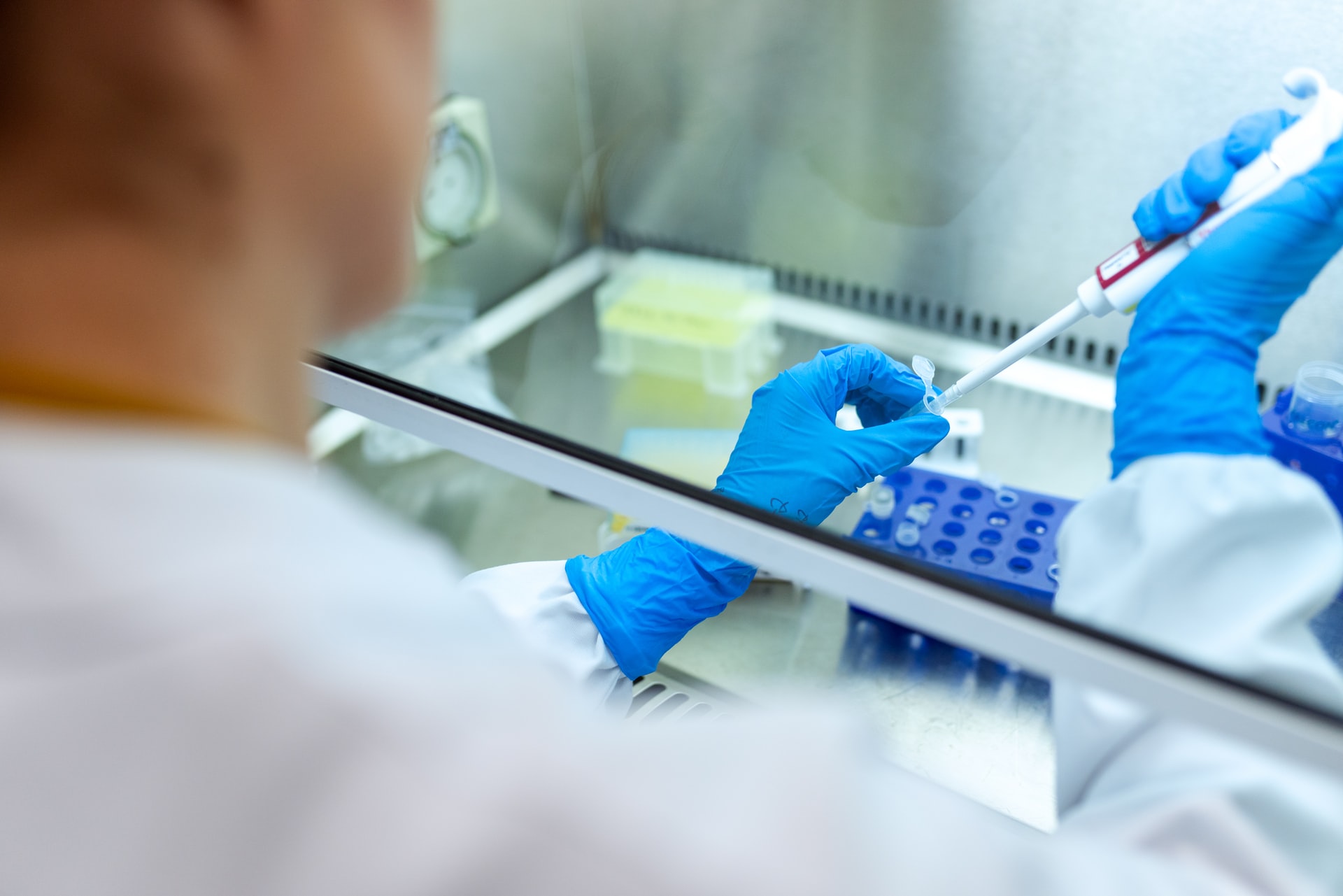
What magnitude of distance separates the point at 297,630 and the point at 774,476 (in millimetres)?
517

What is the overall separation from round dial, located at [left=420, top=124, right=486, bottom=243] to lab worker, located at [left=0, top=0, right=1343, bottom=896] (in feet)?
3.62

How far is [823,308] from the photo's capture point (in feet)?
4.79

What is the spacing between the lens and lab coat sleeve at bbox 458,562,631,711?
997 millimetres

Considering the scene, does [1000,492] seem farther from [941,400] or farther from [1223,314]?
[1223,314]

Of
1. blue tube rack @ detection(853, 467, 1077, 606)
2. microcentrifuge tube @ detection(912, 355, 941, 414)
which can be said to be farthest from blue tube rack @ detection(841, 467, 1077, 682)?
microcentrifuge tube @ detection(912, 355, 941, 414)

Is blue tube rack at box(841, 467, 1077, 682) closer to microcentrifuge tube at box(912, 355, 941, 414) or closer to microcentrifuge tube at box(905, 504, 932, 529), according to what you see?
microcentrifuge tube at box(905, 504, 932, 529)

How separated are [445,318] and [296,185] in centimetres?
116

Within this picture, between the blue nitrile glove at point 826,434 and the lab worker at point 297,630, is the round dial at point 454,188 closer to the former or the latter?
the blue nitrile glove at point 826,434

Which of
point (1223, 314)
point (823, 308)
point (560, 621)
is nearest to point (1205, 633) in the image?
point (1223, 314)

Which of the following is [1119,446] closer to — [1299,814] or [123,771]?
[1299,814]

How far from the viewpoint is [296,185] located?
49 centimetres

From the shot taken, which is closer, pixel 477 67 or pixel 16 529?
pixel 16 529

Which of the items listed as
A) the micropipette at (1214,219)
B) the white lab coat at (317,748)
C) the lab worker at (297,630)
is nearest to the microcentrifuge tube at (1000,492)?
the micropipette at (1214,219)

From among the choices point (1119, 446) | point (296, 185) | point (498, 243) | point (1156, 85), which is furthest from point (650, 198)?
point (296, 185)
